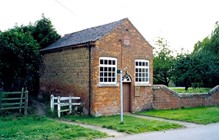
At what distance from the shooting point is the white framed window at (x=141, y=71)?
2347cm

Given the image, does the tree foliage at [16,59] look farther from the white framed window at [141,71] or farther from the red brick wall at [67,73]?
the white framed window at [141,71]

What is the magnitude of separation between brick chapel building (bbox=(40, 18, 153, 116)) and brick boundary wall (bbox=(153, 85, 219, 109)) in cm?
79

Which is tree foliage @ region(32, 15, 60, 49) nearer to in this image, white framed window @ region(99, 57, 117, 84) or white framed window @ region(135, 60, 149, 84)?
white framed window @ region(99, 57, 117, 84)

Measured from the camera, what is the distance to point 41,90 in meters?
28.1

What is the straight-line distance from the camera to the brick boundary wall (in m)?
24.6

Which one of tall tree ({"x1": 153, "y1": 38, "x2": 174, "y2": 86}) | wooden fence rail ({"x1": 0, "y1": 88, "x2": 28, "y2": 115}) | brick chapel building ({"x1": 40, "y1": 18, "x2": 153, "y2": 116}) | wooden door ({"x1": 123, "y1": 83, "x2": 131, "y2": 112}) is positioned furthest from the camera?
tall tree ({"x1": 153, "y1": 38, "x2": 174, "y2": 86})

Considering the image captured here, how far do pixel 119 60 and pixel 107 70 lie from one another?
1273 millimetres

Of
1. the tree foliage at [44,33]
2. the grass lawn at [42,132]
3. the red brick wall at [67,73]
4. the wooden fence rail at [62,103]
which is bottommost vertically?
the grass lawn at [42,132]

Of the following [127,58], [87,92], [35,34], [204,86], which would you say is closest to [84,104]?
[87,92]

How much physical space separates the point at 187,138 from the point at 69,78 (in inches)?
478

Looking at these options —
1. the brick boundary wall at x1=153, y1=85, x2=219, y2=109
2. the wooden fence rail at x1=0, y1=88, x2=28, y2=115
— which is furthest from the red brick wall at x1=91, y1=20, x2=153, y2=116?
the wooden fence rail at x1=0, y1=88, x2=28, y2=115

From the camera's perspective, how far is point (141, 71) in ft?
78.0

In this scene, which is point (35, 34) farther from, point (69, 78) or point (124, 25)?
point (124, 25)

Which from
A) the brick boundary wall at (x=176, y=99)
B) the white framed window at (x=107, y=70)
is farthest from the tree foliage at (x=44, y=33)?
the brick boundary wall at (x=176, y=99)
